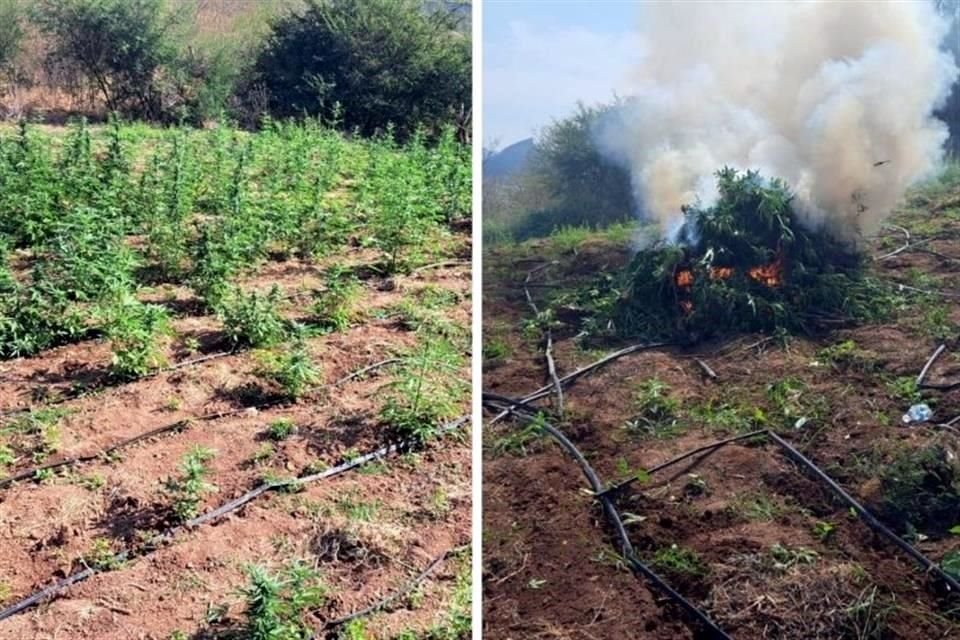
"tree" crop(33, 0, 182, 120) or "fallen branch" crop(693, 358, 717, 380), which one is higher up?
"tree" crop(33, 0, 182, 120)

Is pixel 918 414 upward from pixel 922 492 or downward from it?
upward

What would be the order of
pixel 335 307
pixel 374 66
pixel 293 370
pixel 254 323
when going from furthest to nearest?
pixel 374 66 → pixel 335 307 → pixel 254 323 → pixel 293 370

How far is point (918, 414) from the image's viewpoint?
3.28 metres

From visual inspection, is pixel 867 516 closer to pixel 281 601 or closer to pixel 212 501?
pixel 281 601

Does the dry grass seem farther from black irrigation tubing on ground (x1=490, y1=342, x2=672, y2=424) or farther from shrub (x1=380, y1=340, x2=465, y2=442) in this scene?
shrub (x1=380, y1=340, x2=465, y2=442)

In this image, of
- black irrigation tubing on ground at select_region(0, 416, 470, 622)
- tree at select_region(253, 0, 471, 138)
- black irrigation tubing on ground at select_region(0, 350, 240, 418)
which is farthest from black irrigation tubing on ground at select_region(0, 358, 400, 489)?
tree at select_region(253, 0, 471, 138)

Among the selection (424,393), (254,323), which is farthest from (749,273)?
(254,323)

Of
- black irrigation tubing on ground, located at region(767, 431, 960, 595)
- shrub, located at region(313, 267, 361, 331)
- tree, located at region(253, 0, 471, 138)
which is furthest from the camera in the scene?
tree, located at region(253, 0, 471, 138)

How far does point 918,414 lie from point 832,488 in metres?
0.37

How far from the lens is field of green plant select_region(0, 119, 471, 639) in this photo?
11.7ft

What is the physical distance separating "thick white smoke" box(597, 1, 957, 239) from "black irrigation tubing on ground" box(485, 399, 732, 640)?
0.95 metres

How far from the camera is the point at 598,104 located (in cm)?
358

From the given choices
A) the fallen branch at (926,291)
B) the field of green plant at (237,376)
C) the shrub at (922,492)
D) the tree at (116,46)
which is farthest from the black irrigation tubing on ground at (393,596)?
the tree at (116,46)

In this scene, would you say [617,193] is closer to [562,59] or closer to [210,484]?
[562,59]
